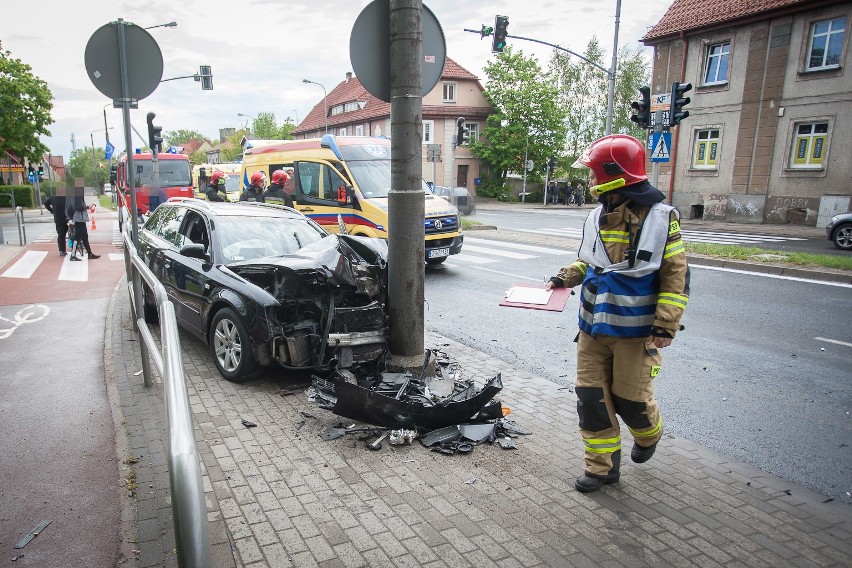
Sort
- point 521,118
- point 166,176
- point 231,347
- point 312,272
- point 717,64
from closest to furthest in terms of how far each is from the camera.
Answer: point 312,272 → point 231,347 → point 166,176 → point 717,64 → point 521,118

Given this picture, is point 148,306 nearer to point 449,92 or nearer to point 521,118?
point 521,118

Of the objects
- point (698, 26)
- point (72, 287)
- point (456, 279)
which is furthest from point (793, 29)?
point (72, 287)

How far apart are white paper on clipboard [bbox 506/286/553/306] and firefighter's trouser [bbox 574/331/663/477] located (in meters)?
0.37

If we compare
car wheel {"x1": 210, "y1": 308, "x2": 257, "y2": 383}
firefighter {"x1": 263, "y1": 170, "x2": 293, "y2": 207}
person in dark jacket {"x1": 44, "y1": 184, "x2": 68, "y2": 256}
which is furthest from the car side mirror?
person in dark jacket {"x1": 44, "y1": 184, "x2": 68, "y2": 256}

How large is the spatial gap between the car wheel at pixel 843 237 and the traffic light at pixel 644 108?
6.55m

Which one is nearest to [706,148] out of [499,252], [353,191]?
[499,252]

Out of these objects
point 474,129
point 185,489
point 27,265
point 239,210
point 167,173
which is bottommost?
point 27,265

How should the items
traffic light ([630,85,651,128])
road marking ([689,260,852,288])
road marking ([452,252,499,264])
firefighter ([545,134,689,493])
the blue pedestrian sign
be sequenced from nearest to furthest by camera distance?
firefighter ([545,134,689,493])
road marking ([689,260,852,288])
road marking ([452,252,499,264])
the blue pedestrian sign
traffic light ([630,85,651,128])

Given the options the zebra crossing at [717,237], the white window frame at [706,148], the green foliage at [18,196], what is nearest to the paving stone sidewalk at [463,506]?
the zebra crossing at [717,237]

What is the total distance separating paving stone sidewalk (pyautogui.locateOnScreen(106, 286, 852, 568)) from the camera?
2.81m

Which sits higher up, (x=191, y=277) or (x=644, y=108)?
(x=644, y=108)

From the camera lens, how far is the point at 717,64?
25.1m

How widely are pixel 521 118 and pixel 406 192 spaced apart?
44.8 meters

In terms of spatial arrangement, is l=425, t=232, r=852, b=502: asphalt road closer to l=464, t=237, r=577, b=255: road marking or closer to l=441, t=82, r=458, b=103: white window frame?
l=464, t=237, r=577, b=255: road marking
